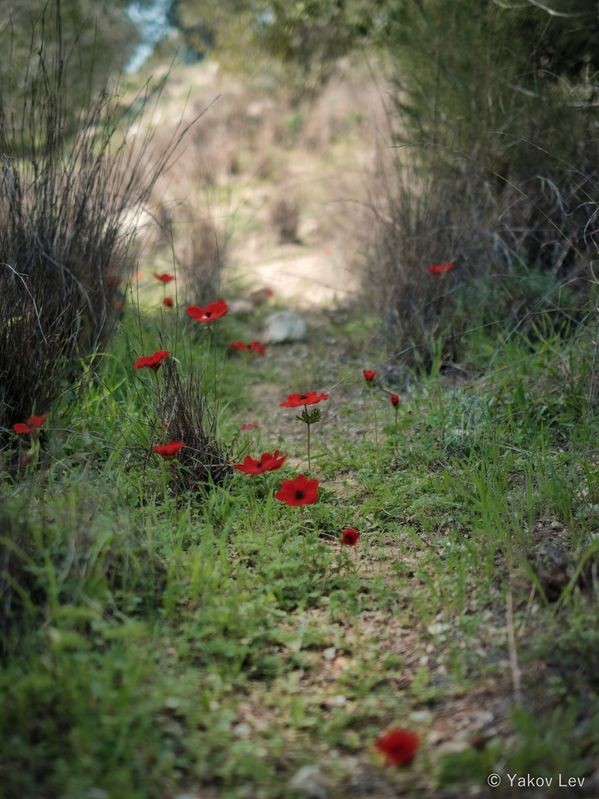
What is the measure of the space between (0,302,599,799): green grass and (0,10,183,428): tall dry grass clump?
7.3 inches

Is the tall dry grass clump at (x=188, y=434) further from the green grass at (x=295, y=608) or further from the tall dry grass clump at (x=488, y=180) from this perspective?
the tall dry grass clump at (x=488, y=180)

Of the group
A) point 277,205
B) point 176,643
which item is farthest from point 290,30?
point 176,643

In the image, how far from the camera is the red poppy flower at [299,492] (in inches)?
82.3

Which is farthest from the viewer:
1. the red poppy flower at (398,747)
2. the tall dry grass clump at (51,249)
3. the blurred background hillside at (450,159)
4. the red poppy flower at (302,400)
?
the blurred background hillside at (450,159)

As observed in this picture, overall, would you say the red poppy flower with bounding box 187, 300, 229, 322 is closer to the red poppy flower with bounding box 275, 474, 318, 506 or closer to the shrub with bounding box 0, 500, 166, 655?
the red poppy flower with bounding box 275, 474, 318, 506

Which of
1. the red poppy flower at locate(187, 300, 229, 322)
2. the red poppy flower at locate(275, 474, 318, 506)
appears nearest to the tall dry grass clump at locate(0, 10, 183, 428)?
the red poppy flower at locate(187, 300, 229, 322)

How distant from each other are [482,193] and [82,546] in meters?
2.75

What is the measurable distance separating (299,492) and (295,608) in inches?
12.5

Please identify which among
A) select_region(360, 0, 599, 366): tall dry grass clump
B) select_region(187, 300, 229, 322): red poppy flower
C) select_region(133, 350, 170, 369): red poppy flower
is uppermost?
select_region(360, 0, 599, 366): tall dry grass clump

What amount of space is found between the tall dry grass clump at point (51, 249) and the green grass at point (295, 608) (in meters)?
0.19

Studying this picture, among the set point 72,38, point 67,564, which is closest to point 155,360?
point 67,564

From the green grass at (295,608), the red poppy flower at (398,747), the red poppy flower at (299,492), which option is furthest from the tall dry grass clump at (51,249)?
the red poppy flower at (398,747)

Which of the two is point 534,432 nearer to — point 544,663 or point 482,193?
point 544,663

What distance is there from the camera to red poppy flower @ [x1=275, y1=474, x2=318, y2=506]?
2.09m
